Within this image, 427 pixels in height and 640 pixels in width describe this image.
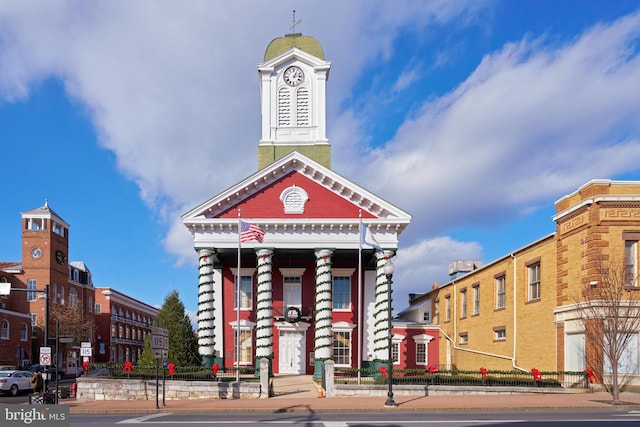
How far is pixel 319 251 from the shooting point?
104 ft

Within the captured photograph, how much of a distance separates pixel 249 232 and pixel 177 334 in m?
6.99

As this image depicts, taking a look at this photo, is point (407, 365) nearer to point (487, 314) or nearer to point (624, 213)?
point (487, 314)

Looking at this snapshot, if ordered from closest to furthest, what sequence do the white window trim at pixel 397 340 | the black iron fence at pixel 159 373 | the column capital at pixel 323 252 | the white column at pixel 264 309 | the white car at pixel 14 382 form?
the black iron fence at pixel 159 373
the white column at pixel 264 309
the white car at pixel 14 382
the column capital at pixel 323 252
the white window trim at pixel 397 340

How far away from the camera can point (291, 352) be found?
1357 inches

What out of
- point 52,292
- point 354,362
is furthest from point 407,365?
point 52,292

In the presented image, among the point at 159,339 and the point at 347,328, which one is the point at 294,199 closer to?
the point at 347,328

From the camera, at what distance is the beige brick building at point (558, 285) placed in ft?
80.8

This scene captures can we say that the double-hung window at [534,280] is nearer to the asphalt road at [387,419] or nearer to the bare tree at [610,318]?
the bare tree at [610,318]

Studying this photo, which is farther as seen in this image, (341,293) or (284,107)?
(284,107)

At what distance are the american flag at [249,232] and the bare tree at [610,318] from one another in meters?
16.5

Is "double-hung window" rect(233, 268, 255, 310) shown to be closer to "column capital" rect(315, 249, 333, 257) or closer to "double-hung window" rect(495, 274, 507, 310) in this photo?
"column capital" rect(315, 249, 333, 257)

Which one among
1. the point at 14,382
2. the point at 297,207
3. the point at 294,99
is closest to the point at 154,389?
the point at 14,382

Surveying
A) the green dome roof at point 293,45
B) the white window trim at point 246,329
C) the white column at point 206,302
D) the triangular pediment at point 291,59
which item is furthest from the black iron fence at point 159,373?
the green dome roof at point 293,45

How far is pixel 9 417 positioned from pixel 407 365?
31707 millimetres
